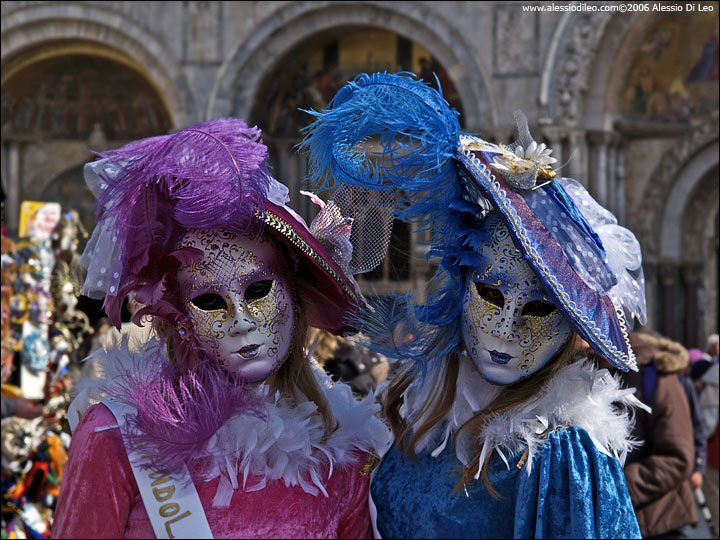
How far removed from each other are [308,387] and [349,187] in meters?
0.49

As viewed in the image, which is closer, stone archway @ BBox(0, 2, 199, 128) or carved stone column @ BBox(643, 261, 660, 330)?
carved stone column @ BBox(643, 261, 660, 330)

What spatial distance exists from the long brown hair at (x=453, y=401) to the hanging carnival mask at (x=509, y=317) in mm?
35

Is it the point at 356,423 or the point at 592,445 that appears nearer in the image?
the point at 592,445

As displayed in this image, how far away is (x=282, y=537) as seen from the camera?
2.25 meters

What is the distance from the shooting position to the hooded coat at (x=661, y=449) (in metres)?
4.28

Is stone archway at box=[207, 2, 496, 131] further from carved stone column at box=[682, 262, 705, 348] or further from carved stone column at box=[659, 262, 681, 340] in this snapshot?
carved stone column at box=[682, 262, 705, 348]

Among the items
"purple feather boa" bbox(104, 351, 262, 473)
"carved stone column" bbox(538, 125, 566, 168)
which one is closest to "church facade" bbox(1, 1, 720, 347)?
"carved stone column" bbox(538, 125, 566, 168)

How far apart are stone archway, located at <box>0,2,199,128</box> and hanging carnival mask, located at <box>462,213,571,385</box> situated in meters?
10.1

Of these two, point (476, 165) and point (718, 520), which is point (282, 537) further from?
point (718, 520)

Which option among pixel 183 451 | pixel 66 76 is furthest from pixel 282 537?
pixel 66 76

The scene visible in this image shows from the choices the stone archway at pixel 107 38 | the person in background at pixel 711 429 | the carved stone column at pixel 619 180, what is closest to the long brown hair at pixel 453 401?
the person in background at pixel 711 429

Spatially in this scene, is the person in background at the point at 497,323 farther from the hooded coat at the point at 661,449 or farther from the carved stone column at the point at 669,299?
the carved stone column at the point at 669,299

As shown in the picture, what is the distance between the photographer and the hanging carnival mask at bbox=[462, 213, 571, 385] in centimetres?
230

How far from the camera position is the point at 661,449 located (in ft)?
14.1
